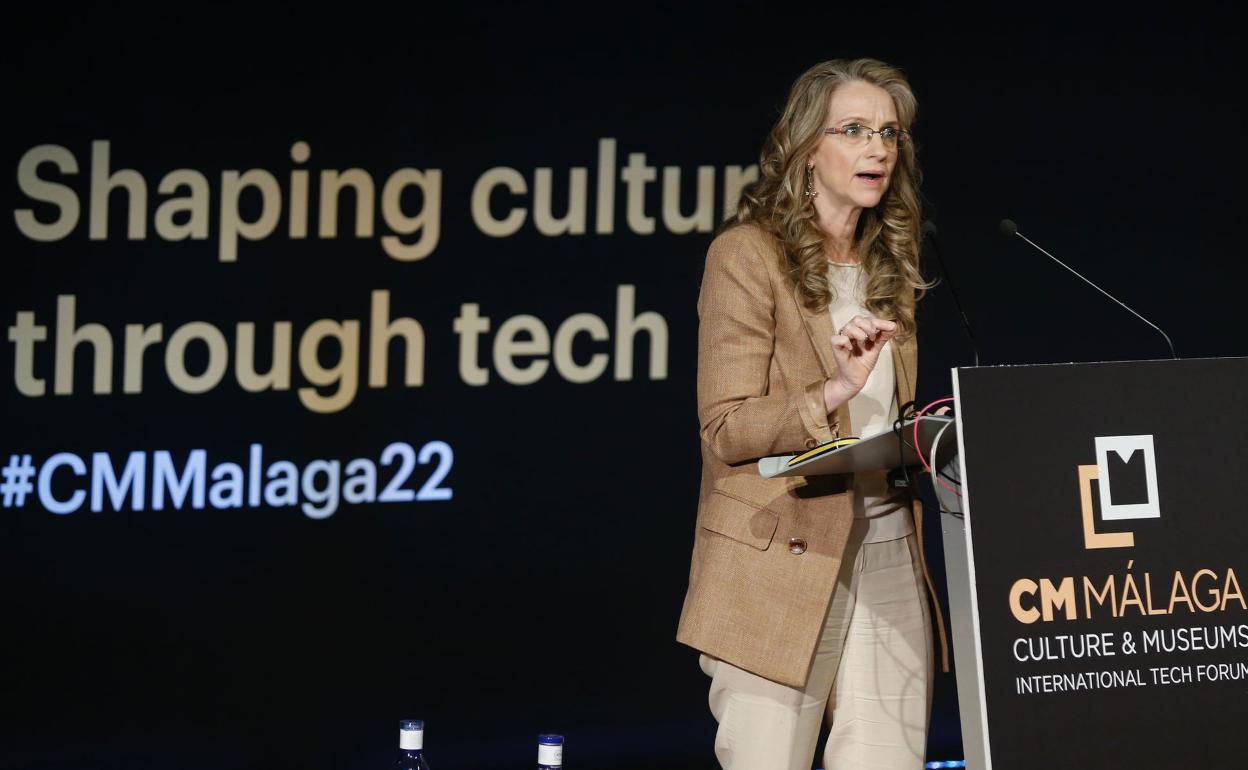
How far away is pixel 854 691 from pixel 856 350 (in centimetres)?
60

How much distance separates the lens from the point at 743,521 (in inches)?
89.0

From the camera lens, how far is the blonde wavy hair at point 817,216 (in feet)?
7.67

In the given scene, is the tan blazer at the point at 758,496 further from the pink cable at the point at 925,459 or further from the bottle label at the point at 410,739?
the bottle label at the point at 410,739

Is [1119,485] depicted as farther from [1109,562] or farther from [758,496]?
[758,496]

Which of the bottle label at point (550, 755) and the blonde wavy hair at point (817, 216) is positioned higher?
the blonde wavy hair at point (817, 216)

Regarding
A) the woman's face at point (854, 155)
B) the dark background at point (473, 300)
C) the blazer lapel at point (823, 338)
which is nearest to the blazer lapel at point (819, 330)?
the blazer lapel at point (823, 338)

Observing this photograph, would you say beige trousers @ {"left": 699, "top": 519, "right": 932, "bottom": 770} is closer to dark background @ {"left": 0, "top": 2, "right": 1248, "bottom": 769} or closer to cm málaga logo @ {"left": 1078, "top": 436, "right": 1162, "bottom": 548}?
cm málaga logo @ {"left": 1078, "top": 436, "right": 1162, "bottom": 548}

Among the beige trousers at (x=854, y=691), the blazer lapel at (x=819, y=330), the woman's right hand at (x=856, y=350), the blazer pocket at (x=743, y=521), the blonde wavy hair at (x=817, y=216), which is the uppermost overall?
the blonde wavy hair at (x=817, y=216)

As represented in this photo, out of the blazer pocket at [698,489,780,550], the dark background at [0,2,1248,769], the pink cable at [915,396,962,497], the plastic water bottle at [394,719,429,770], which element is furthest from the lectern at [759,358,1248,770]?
the dark background at [0,2,1248,769]

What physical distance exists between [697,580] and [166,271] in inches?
105

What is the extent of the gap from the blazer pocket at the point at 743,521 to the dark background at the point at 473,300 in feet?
7.83

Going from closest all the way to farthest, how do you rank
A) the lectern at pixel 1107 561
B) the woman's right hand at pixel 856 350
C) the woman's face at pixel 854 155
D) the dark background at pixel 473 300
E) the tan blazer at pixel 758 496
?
the lectern at pixel 1107 561 → the woman's right hand at pixel 856 350 → the tan blazer at pixel 758 496 → the woman's face at pixel 854 155 → the dark background at pixel 473 300

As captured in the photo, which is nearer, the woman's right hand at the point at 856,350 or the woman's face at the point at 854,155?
the woman's right hand at the point at 856,350

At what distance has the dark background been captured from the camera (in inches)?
173
